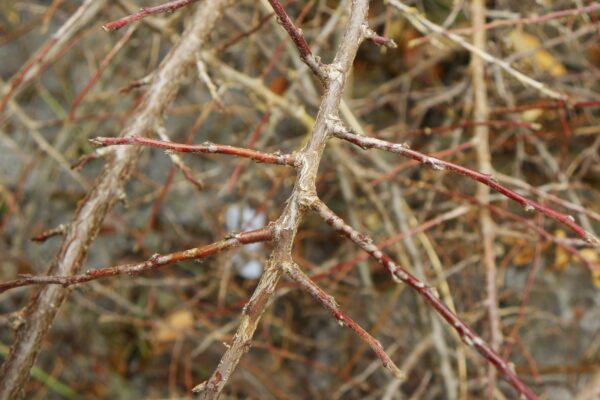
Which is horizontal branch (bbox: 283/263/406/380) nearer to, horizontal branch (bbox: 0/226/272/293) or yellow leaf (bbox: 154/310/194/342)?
horizontal branch (bbox: 0/226/272/293)

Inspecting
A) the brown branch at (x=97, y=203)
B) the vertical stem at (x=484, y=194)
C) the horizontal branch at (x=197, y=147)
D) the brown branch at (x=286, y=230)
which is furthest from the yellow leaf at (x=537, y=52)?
the horizontal branch at (x=197, y=147)

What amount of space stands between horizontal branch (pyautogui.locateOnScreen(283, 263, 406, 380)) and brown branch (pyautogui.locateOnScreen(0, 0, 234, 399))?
585 millimetres

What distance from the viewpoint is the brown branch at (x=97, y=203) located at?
1019 millimetres

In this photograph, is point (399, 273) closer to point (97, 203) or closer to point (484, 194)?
point (97, 203)

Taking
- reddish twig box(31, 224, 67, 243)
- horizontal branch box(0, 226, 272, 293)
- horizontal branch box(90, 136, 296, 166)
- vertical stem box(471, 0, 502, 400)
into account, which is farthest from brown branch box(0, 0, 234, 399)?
vertical stem box(471, 0, 502, 400)

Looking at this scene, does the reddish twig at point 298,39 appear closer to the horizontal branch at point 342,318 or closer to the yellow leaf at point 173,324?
the horizontal branch at point 342,318

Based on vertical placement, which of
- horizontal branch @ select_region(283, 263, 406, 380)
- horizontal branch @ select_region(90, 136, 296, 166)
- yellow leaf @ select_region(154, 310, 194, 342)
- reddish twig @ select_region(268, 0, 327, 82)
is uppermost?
reddish twig @ select_region(268, 0, 327, 82)

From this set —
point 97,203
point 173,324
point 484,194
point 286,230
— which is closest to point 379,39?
point 286,230

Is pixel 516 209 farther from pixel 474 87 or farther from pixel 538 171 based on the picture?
pixel 474 87

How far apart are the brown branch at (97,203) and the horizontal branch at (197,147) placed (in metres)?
0.47

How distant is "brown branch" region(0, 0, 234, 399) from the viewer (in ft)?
3.34

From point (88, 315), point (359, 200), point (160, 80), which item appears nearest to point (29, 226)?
point (88, 315)

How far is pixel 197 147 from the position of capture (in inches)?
26.9

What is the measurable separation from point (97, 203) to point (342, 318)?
0.68 meters
